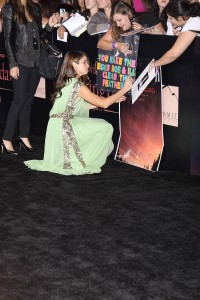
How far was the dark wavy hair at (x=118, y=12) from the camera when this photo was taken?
7.57 m

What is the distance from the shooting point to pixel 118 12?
298 inches

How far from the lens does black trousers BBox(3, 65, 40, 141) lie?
816cm

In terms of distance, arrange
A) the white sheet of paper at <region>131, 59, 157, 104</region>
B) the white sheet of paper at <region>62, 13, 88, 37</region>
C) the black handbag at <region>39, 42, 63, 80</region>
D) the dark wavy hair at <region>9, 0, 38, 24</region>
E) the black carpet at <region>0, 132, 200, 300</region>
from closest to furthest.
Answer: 1. the black carpet at <region>0, 132, 200, 300</region>
2. the white sheet of paper at <region>131, 59, 157, 104</region>
3. the dark wavy hair at <region>9, 0, 38, 24</region>
4. the black handbag at <region>39, 42, 63, 80</region>
5. the white sheet of paper at <region>62, 13, 88, 37</region>

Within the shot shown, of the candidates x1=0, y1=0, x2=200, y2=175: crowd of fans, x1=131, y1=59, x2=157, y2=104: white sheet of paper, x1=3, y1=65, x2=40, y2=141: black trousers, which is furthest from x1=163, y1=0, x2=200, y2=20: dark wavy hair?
x1=3, y1=65, x2=40, y2=141: black trousers

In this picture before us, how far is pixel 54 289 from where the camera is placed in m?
4.62

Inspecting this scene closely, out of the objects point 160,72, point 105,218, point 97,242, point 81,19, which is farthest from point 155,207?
point 81,19

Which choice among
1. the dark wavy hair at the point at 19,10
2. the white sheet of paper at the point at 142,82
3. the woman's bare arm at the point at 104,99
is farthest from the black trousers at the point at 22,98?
the white sheet of paper at the point at 142,82

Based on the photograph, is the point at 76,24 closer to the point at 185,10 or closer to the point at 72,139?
the point at 72,139

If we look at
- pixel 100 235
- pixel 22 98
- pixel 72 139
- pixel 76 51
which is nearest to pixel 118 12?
pixel 76 51

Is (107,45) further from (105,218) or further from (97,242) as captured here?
(97,242)

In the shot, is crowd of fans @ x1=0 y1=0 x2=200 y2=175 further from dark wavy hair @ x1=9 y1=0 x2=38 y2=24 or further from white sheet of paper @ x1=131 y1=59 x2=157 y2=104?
white sheet of paper @ x1=131 y1=59 x2=157 y2=104

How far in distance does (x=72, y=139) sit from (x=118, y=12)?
4.40 feet

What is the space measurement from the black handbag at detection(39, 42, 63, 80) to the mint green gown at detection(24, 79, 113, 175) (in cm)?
66

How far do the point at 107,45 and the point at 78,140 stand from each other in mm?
1022
